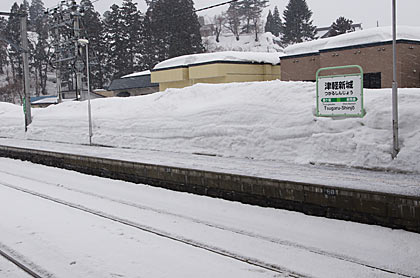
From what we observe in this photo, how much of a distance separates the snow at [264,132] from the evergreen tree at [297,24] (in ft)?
218

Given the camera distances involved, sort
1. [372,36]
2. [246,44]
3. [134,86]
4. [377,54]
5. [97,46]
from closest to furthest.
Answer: [377,54], [372,36], [134,86], [97,46], [246,44]

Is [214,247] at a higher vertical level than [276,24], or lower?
lower

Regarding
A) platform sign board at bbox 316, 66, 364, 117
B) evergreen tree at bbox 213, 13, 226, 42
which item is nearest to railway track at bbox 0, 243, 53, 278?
platform sign board at bbox 316, 66, 364, 117

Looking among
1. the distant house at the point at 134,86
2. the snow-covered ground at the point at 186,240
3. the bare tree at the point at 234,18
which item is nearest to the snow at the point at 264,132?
the snow-covered ground at the point at 186,240

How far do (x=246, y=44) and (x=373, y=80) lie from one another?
9580 cm

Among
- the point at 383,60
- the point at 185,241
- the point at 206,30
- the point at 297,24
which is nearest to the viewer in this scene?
the point at 185,241

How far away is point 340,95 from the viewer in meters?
12.2

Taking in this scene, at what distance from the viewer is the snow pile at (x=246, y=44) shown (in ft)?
365

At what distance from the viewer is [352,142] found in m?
11.4

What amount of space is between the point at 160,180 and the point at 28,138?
18.5 m

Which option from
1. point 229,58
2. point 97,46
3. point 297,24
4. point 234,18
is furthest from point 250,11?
point 229,58

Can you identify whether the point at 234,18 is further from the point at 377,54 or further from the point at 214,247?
the point at 214,247

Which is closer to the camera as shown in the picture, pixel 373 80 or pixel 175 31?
pixel 373 80

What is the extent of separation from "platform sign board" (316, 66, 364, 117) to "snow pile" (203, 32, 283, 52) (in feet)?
318
